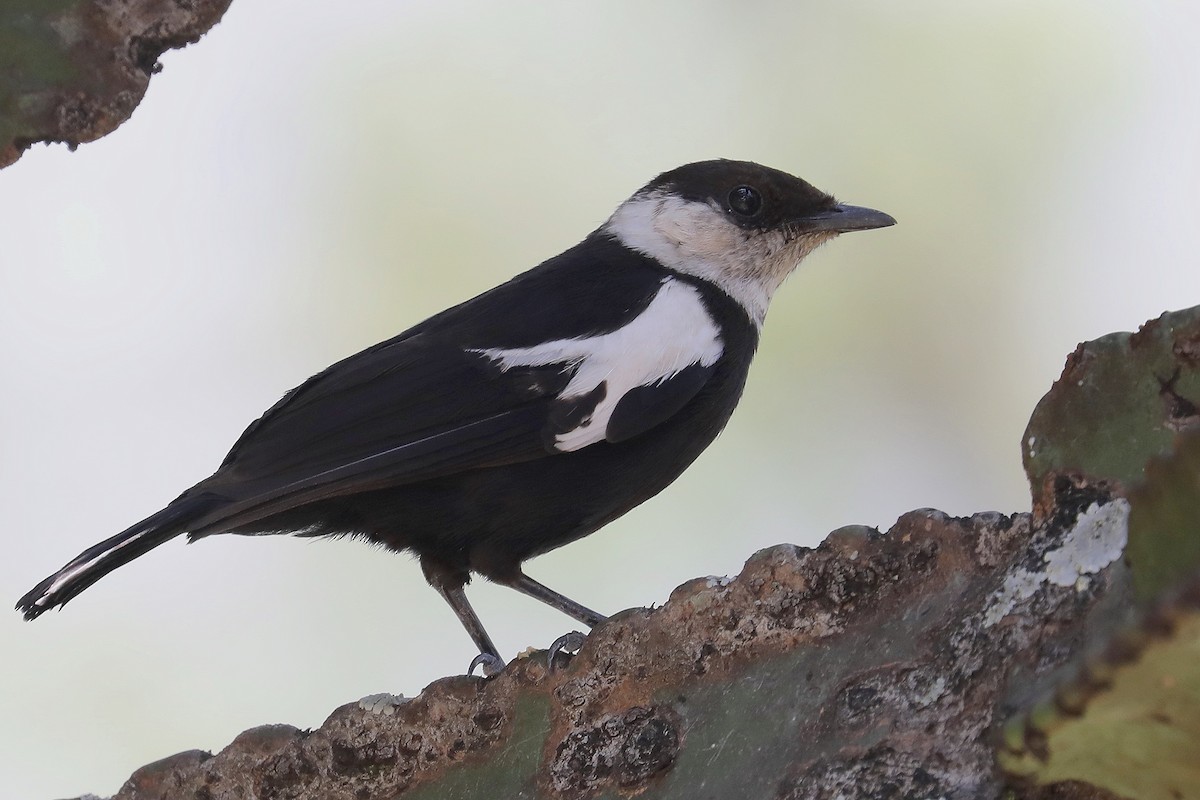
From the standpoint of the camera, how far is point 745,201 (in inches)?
146

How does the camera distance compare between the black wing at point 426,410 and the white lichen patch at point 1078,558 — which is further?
the black wing at point 426,410

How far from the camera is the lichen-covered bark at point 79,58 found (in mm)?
2213

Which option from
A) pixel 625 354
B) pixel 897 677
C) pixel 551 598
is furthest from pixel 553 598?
pixel 897 677

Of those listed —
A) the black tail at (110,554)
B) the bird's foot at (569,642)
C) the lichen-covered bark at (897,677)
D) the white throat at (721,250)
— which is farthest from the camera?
the white throat at (721,250)

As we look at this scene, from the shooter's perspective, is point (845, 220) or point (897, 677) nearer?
point (897, 677)

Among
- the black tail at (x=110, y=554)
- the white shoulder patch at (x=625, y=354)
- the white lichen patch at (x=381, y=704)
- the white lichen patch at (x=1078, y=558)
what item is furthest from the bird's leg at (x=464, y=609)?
the white lichen patch at (x=1078, y=558)

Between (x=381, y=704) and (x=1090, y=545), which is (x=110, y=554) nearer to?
(x=381, y=704)

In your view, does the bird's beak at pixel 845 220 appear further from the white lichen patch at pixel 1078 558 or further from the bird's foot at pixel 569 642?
the white lichen patch at pixel 1078 558

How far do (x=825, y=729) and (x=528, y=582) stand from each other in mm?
1377

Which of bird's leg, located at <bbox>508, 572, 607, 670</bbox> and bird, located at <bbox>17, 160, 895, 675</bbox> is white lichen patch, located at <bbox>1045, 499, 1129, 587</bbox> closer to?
bird, located at <bbox>17, 160, 895, 675</bbox>

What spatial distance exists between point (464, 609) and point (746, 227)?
1.29 meters

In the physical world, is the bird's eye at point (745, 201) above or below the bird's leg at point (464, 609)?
above

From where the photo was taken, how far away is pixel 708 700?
6.17 ft

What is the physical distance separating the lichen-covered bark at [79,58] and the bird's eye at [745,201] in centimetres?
175
